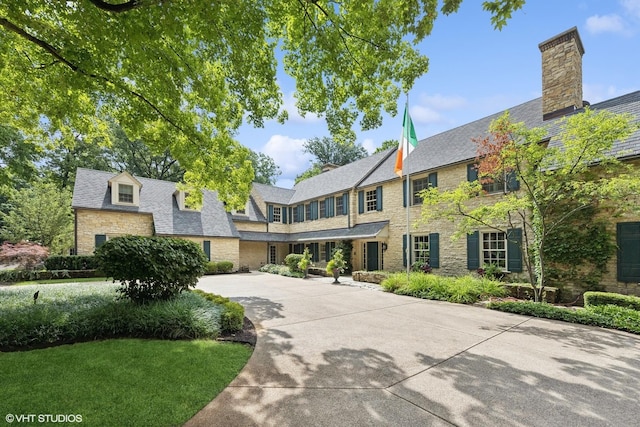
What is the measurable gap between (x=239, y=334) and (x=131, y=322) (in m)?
2.07

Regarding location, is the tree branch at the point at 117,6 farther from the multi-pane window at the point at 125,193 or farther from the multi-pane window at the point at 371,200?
the multi-pane window at the point at 125,193

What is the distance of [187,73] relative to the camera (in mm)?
7133

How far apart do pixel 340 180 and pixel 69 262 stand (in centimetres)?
1741

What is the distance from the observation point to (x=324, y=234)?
21266 mm

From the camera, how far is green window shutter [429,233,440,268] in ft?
47.8

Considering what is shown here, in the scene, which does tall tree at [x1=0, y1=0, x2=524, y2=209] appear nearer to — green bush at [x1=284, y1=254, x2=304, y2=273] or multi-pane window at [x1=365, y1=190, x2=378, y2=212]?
multi-pane window at [x1=365, y1=190, x2=378, y2=212]

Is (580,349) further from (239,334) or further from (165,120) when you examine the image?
(165,120)

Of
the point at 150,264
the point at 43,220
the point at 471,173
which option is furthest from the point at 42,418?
the point at 43,220

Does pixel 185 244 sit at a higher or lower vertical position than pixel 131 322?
higher

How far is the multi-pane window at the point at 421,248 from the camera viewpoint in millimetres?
15391

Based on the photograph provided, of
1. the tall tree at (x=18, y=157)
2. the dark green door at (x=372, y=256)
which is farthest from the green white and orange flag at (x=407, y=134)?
the tall tree at (x=18, y=157)

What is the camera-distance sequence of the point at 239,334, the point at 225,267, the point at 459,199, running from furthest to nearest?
the point at 225,267
the point at 459,199
the point at 239,334

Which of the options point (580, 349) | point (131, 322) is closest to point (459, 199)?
point (580, 349)

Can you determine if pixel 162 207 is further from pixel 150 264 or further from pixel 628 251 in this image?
pixel 628 251
